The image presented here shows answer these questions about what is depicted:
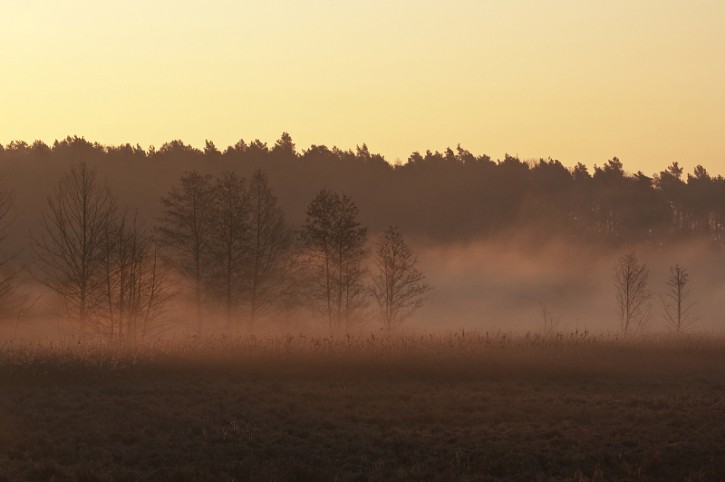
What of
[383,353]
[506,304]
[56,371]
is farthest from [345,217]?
[506,304]

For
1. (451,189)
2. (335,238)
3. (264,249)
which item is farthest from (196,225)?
(451,189)

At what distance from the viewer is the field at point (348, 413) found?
1605cm

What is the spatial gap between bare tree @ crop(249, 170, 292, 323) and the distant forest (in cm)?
8529

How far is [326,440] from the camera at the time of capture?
58.3ft

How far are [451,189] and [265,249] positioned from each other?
10435cm

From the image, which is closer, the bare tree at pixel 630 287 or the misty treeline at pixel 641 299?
the bare tree at pixel 630 287

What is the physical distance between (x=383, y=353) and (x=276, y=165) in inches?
4588

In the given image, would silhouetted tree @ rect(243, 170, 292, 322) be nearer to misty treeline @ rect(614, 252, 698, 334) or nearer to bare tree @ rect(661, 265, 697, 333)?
misty treeline @ rect(614, 252, 698, 334)

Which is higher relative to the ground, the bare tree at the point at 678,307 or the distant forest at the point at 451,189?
the distant forest at the point at 451,189

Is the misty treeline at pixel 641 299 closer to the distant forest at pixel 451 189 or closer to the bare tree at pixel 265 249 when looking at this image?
the distant forest at pixel 451 189

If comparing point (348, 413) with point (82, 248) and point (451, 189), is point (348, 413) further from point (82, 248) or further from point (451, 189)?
point (451, 189)

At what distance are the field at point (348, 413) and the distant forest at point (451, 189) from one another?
105m

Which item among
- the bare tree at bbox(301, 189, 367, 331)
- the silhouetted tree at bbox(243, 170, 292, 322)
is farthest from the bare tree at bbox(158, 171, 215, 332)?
Answer: the bare tree at bbox(301, 189, 367, 331)

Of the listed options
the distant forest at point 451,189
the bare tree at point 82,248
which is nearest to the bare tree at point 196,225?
the bare tree at point 82,248
